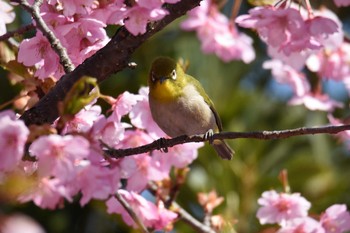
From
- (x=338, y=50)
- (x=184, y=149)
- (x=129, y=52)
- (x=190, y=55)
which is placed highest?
(x=129, y=52)

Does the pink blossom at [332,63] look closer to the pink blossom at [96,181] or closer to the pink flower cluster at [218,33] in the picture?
the pink flower cluster at [218,33]

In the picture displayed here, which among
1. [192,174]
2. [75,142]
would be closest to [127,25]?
[75,142]

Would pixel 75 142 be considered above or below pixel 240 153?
above

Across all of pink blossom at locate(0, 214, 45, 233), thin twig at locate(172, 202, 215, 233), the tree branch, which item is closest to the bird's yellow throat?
thin twig at locate(172, 202, 215, 233)

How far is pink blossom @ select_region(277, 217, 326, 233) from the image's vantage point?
1895 millimetres

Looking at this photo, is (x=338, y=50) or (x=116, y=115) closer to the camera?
(x=116, y=115)

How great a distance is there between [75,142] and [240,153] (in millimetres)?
2267

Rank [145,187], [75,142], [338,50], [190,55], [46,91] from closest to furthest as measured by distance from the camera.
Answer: [75,142]
[46,91]
[145,187]
[338,50]
[190,55]

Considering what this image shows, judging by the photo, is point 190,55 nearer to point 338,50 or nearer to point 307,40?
point 338,50

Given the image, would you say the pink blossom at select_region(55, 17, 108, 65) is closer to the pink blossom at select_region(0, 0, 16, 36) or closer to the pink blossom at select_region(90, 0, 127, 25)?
the pink blossom at select_region(90, 0, 127, 25)

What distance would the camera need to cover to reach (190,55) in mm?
3672

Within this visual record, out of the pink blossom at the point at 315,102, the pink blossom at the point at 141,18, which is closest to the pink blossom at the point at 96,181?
the pink blossom at the point at 141,18

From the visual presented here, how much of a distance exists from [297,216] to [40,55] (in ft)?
2.58

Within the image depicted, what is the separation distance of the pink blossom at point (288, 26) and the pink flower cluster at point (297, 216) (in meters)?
0.39
